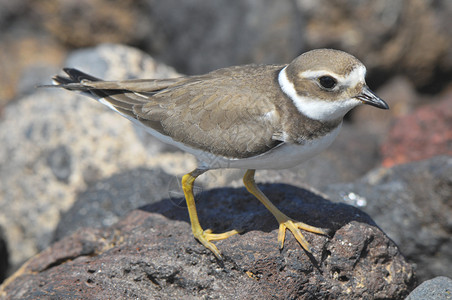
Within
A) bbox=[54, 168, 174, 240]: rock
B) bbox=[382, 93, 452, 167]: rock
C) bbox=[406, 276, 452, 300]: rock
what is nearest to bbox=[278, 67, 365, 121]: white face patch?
bbox=[406, 276, 452, 300]: rock

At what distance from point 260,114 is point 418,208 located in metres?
3.49

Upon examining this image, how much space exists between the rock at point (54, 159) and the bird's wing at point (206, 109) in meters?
2.91

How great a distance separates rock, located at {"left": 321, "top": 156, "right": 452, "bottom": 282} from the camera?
7434 mm

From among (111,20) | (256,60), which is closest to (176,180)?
(256,60)

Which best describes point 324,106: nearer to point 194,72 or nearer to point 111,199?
point 111,199

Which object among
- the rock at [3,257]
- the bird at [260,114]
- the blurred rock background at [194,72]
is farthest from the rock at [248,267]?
the rock at [3,257]

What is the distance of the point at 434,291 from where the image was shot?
530 centimetres

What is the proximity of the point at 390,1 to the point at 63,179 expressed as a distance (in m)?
8.86

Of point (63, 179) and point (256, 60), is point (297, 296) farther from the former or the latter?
point (256, 60)

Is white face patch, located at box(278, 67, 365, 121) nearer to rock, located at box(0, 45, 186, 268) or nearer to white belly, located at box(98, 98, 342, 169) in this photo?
white belly, located at box(98, 98, 342, 169)

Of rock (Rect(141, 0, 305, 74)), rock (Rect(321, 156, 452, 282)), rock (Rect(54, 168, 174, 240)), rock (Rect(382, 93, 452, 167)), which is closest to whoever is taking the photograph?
rock (Rect(321, 156, 452, 282))

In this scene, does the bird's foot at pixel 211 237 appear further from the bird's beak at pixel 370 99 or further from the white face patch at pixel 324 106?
the bird's beak at pixel 370 99

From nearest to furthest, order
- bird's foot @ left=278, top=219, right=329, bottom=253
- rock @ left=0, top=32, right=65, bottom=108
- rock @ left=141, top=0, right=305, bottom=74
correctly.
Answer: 1. bird's foot @ left=278, top=219, right=329, bottom=253
2. rock @ left=141, top=0, right=305, bottom=74
3. rock @ left=0, top=32, right=65, bottom=108

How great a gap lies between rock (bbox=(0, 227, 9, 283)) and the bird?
Result: 446cm
